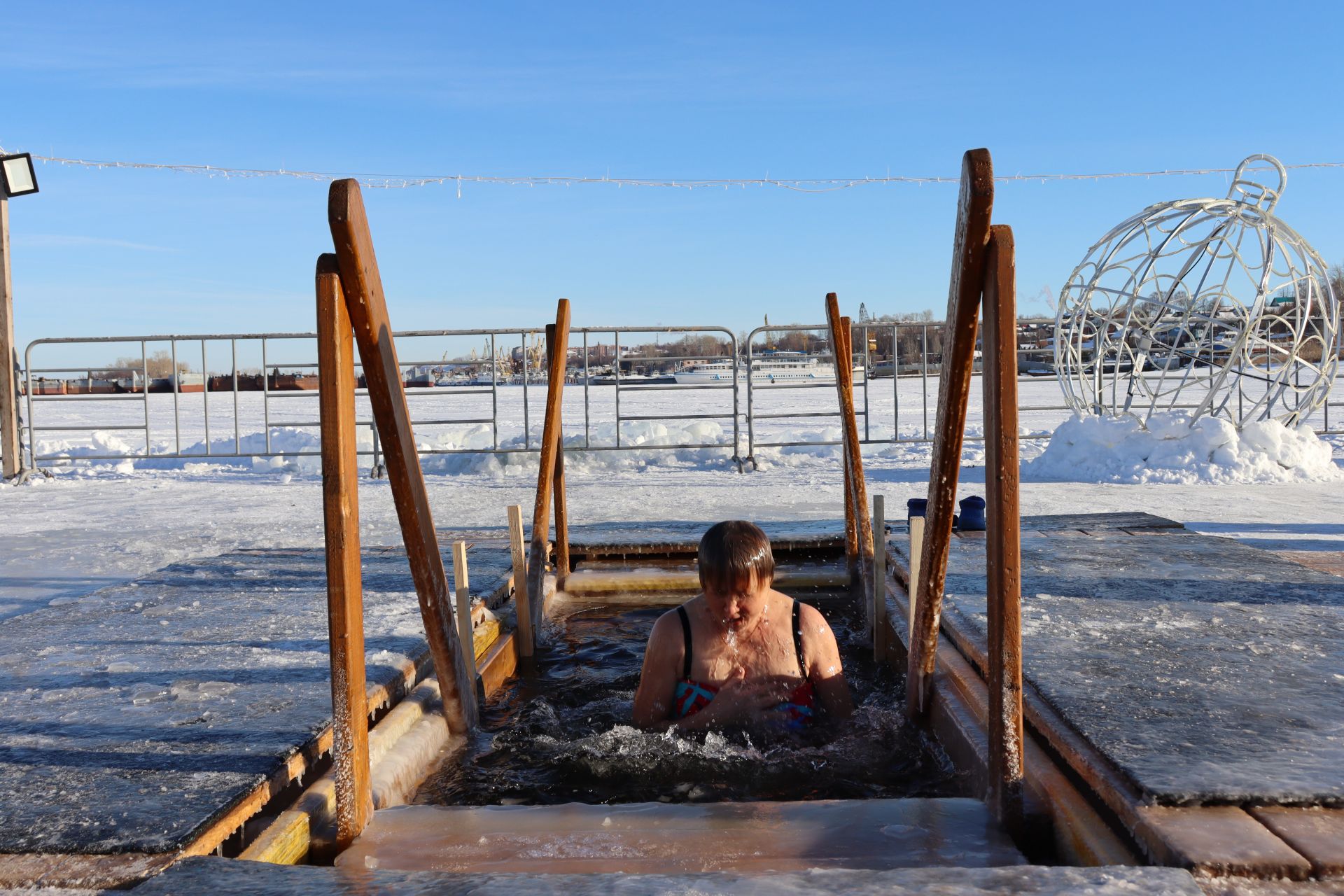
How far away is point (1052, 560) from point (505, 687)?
254cm

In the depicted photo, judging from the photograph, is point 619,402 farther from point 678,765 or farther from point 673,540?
point 678,765

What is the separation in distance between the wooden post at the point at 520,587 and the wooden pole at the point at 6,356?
919 cm

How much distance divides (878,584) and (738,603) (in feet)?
5.28

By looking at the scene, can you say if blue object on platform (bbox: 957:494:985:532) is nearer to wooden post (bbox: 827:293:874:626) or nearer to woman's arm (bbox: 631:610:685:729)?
wooden post (bbox: 827:293:874:626)

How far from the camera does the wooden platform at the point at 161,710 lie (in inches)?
74.6

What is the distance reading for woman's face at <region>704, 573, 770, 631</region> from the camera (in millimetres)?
2959

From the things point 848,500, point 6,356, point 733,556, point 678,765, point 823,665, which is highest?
point 6,356

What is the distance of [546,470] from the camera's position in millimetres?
5031

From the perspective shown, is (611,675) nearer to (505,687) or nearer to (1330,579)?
(505,687)

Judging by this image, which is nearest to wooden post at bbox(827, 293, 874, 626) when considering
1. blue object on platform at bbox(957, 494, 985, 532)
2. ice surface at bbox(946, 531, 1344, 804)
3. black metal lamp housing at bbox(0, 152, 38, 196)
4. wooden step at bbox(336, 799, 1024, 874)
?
ice surface at bbox(946, 531, 1344, 804)

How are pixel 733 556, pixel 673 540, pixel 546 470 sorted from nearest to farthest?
pixel 733 556, pixel 546 470, pixel 673 540

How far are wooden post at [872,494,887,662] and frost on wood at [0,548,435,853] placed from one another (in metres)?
1.95

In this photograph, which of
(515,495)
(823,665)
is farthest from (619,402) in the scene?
(823,665)

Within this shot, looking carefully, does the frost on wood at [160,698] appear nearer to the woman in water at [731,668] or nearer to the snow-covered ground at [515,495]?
the woman in water at [731,668]
